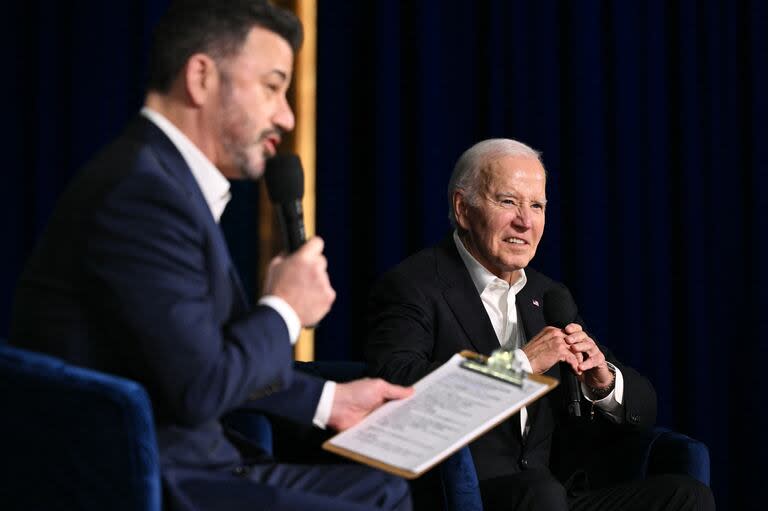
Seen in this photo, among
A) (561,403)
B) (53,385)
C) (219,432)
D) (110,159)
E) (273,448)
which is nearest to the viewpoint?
(53,385)

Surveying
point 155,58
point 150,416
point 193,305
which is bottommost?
point 150,416

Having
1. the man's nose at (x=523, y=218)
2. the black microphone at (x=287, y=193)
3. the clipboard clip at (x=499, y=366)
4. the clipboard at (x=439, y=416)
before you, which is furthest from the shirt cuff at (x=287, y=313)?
the man's nose at (x=523, y=218)

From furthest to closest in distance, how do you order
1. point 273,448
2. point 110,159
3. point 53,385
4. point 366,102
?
point 366,102 → point 273,448 → point 110,159 → point 53,385

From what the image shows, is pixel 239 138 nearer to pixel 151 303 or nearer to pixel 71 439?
pixel 151 303

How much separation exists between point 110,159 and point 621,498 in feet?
5.34

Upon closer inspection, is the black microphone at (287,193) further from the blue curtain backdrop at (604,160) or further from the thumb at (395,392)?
the blue curtain backdrop at (604,160)

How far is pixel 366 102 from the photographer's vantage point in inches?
146

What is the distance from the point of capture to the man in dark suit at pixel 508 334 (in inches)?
97.3

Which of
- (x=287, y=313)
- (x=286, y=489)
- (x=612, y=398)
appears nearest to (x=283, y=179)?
(x=287, y=313)

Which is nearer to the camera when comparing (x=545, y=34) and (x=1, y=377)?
(x=1, y=377)

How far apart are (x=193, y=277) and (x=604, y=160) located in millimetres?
2664

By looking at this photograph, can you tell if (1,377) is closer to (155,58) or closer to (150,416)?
(150,416)

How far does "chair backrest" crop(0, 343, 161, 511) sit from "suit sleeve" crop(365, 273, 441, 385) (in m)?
1.12

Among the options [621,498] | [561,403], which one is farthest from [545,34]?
[621,498]
